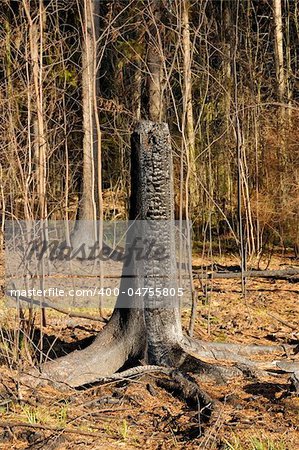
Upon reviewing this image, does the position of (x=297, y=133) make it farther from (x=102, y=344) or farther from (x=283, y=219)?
(x=102, y=344)

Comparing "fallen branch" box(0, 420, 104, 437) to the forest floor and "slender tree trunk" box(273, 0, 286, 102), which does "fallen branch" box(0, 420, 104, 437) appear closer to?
the forest floor

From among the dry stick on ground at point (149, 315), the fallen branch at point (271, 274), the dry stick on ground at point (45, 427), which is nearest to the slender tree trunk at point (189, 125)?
the fallen branch at point (271, 274)

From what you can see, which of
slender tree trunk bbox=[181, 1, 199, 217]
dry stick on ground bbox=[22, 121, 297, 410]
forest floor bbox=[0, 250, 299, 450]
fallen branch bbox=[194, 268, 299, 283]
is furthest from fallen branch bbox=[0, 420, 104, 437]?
fallen branch bbox=[194, 268, 299, 283]

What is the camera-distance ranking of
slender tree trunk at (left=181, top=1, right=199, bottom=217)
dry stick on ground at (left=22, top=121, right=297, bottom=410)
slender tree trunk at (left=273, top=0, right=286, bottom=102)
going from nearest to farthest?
dry stick on ground at (left=22, top=121, right=297, bottom=410), slender tree trunk at (left=181, top=1, right=199, bottom=217), slender tree trunk at (left=273, top=0, right=286, bottom=102)

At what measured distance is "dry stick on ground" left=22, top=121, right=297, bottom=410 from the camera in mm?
5238

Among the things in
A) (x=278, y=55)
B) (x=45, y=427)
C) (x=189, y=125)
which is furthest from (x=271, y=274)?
(x=45, y=427)

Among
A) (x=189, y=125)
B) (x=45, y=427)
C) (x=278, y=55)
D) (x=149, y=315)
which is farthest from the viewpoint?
(x=278, y=55)

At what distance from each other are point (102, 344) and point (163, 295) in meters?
0.64

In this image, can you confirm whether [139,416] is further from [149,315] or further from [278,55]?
[278,55]

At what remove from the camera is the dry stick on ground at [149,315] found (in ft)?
17.2

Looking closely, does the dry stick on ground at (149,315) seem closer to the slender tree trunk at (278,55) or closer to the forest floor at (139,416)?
the forest floor at (139,416)

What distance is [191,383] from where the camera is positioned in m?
4.71

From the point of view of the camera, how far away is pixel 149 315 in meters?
5.42

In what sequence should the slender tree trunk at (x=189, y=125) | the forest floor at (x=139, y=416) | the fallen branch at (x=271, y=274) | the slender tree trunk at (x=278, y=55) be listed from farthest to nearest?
the slender tree trunk at (x=278, y=55) < the fallen branch at (x=271, y=274) < the slender tree trunk at (x=189, y=125) < the forest floor at (x=139, y=416)
